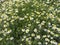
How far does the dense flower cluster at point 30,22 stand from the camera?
195 inches

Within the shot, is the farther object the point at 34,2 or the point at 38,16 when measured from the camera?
the point at 34,2

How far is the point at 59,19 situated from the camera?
5.54 m

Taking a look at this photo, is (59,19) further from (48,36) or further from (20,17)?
(20,17)

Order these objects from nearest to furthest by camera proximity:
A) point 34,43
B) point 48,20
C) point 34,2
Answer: point 34,43
point 48,20
point 34,2

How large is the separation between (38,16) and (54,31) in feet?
2.73

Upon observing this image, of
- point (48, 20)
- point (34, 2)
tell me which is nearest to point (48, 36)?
point (48, 20)

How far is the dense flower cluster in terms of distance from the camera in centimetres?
494

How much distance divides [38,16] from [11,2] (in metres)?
1.62

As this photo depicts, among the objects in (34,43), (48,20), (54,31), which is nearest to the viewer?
(34,43)

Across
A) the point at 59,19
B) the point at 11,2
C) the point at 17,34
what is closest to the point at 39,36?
the point at 17,34

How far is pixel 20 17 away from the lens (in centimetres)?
577

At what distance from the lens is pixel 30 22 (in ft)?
17.9

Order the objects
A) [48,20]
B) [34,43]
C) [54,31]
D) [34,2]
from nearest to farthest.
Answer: [34,43], [54,31], [48,20], [34,2]

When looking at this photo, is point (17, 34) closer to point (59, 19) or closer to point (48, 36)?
point (48, 36)
